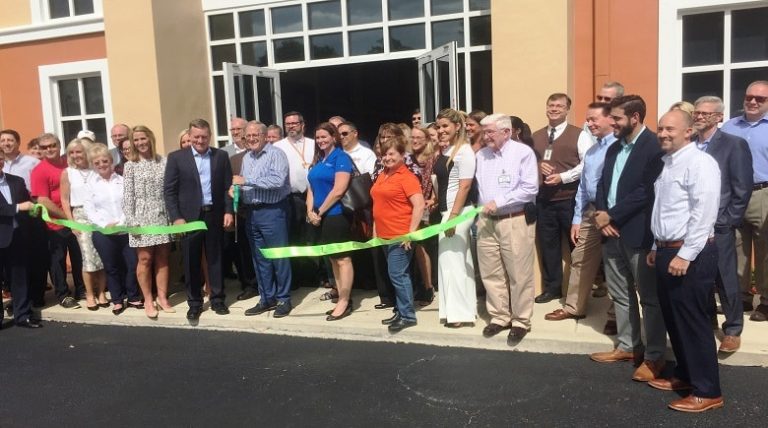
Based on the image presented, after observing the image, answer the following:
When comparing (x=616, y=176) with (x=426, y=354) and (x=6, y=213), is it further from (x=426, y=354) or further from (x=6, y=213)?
(x=6, y=213)

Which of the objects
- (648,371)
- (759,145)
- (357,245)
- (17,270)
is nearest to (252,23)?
(17,270)

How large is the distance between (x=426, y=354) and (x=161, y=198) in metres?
3.13

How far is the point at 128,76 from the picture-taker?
8883 millimetres

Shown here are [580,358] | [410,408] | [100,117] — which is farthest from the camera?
[100,117]

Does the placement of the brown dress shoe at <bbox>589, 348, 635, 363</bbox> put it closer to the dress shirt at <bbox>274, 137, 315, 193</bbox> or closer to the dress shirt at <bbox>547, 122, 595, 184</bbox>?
the dress shirt at <bbox>547, 122, 595, 184</bbox>

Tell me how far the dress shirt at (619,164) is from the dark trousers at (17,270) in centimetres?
569

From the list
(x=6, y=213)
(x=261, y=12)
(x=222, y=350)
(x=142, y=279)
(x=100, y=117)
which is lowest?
(x=222, y=350)

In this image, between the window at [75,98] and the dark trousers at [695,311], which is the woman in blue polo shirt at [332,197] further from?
the window at [75,98]

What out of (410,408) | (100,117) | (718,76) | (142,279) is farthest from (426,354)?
(100,117)

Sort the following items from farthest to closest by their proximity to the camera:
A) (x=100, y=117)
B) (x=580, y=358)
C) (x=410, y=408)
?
1. (x=100, y=117)
2. (x=580, y=358)
3. (x=410, y=408)

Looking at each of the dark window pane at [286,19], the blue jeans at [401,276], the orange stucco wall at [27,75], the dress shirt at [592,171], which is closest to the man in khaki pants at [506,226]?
the dress shirt at [592,171]

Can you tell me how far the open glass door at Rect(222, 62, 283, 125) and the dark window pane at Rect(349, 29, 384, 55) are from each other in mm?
1275

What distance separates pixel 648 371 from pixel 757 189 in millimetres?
1965

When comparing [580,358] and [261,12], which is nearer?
[580,358]
